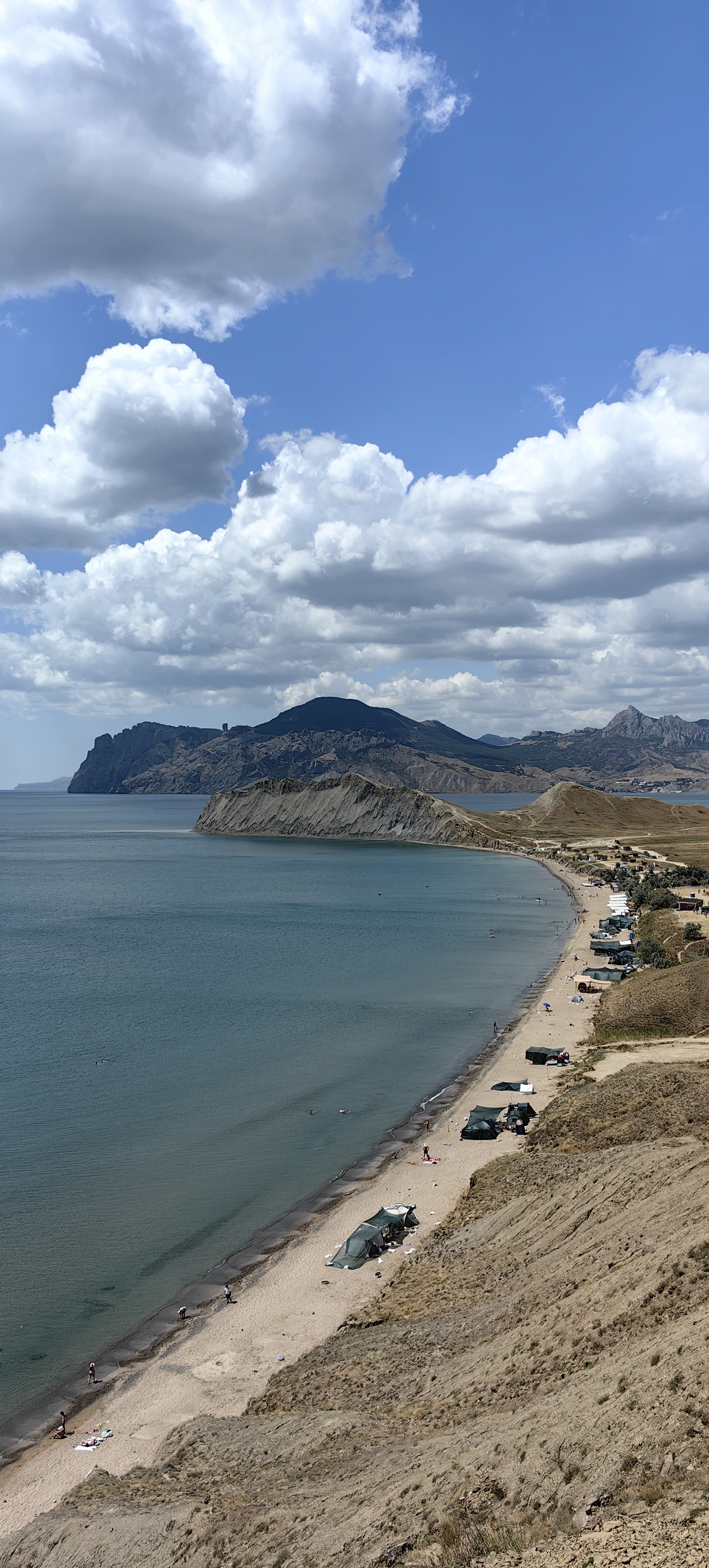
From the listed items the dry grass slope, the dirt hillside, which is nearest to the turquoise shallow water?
the dry grass slope

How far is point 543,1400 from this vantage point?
704 inches

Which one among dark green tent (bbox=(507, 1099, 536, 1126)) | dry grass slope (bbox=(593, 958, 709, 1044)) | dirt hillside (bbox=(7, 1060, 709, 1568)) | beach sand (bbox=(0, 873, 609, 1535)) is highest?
dirt hillside (bbox=(7, 1060, 709, 1568))

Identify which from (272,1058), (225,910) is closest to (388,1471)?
(272,1058)

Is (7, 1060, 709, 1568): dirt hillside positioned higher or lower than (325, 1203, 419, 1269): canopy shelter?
higher

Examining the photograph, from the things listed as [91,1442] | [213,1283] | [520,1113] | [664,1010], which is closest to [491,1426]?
[91,1442]

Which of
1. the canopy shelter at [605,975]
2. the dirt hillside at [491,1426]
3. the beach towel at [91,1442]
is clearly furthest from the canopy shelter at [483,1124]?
the canopy shelter at [605,975]

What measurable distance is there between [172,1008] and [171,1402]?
4952cm

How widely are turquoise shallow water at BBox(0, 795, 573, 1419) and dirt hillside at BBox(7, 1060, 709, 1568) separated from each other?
31.4 ft

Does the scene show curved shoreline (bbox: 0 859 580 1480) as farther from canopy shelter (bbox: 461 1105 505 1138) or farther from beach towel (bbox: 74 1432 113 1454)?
canopy shelter (bbox: 461 1105 505 1138)

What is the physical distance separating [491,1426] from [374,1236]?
1729 centimetres

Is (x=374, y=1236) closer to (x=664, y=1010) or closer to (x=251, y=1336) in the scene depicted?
(x=251, y=1336)

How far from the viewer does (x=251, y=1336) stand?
29453 mm

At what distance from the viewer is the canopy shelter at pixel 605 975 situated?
3150 inches

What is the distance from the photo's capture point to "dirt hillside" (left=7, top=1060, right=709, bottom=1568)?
1436 centimetres
